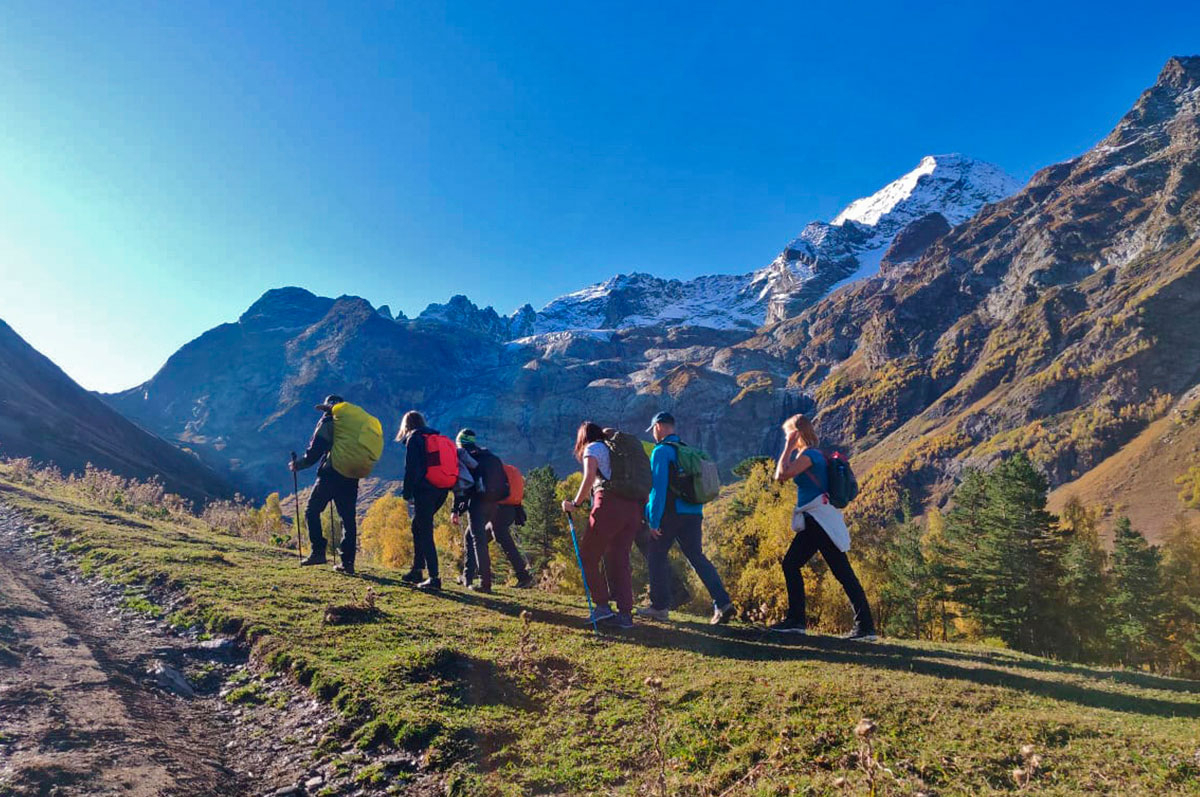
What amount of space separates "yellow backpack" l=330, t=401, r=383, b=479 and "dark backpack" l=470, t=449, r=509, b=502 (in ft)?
6.51

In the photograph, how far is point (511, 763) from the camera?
4.46m

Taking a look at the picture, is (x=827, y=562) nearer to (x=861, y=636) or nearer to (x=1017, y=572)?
(x=861, y=636)

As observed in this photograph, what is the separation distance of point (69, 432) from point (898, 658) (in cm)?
11635

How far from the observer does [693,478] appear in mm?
8617

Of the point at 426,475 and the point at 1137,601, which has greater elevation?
the point at 426,475

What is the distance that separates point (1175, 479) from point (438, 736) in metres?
186

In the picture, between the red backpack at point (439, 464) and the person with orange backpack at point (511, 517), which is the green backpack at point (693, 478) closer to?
the person with orange backpack at point (511, 517)

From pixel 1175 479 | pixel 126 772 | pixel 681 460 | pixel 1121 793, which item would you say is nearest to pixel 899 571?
pixel 681 460

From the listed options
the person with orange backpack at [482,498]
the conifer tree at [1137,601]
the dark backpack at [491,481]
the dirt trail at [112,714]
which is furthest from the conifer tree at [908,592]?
the dirt trail at [112,714]

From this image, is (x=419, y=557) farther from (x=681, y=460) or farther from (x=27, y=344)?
(x=27, y=344)

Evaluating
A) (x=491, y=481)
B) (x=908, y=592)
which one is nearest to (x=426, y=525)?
(x=491, y=481)

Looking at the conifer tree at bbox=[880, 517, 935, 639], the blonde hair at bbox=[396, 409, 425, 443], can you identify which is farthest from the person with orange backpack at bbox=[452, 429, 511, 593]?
the conifer tree at bbox=[880, 517, 935, 639]

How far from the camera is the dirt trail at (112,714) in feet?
13.4

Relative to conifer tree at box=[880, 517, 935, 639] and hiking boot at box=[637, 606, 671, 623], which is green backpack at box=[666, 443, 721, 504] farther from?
conifer tree at box=[880, 517, 935, 639]
